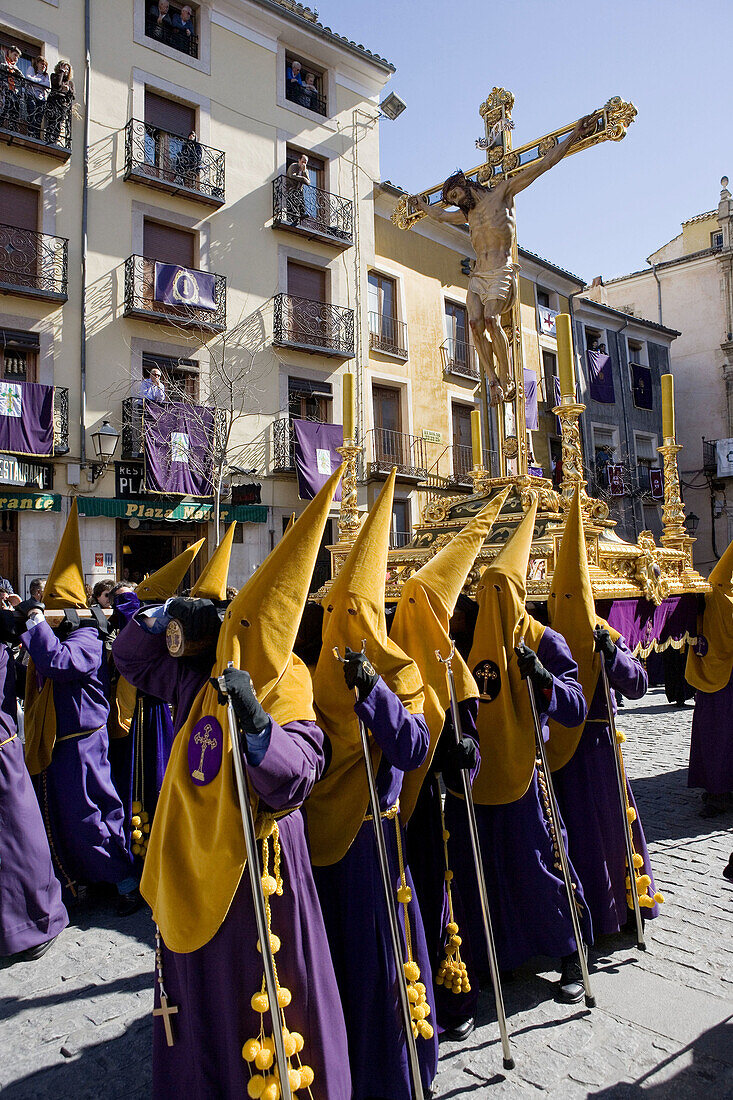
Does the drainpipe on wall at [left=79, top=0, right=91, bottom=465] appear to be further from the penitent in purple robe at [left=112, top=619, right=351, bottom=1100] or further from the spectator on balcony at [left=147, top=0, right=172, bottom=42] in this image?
the penitent in purple robe at [left=112, top=619, right=351, bottom=1100]

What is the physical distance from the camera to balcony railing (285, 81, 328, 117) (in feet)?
57.7

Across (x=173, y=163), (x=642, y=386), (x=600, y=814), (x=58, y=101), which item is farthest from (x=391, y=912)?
(x=642, y=386)

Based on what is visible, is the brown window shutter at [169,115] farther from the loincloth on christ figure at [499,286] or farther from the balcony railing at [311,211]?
the loincloth on christ figure at [499,286]

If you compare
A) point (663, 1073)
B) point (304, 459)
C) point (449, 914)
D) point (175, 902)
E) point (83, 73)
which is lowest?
point (663, 1073)

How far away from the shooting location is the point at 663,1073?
2.76 meters

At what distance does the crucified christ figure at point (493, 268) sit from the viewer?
247 inches

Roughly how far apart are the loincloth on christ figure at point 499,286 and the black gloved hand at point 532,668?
12.6 feet

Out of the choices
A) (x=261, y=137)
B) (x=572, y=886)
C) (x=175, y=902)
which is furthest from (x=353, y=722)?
(x=261, y=137)

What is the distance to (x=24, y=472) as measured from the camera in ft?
43.3

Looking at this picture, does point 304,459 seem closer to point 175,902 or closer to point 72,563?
point 72,563

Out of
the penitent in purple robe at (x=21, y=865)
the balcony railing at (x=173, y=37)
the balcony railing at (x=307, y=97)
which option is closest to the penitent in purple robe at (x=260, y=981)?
the penitent in purple robe at (x=21, y=865)

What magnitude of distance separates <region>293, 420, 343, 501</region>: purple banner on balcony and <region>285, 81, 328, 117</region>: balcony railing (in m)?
7.79

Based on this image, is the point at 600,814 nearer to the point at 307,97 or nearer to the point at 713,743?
the point at 713,743

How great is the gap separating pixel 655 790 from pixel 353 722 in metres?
4.75
